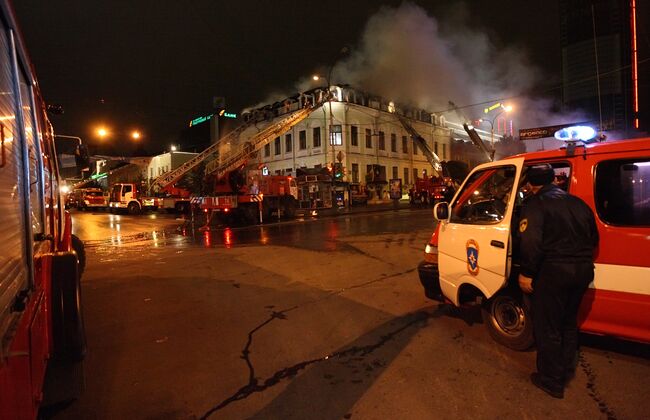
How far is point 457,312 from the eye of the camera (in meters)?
5.04

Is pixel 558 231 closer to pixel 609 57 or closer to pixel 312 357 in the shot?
pixel 312 357

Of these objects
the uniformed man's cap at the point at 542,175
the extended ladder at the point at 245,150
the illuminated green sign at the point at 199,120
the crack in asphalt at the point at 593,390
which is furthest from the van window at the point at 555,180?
the illuminated green sign at the point at 199,120

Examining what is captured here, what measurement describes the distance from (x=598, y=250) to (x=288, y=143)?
38.7 metres

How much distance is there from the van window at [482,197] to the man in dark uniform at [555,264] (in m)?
0.91

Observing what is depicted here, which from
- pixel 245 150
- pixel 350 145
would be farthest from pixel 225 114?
pixel 245 150

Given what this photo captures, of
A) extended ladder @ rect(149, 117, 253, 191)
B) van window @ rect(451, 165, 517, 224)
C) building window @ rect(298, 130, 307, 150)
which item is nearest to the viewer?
van window @ rect(451, 165, 517, 224)

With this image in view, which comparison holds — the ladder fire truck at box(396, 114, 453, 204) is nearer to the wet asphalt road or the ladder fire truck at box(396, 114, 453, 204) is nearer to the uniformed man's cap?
the wet asphalt road

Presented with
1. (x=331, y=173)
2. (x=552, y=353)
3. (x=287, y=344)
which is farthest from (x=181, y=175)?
(x=552, y=353)

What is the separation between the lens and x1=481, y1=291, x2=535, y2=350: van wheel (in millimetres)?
3770

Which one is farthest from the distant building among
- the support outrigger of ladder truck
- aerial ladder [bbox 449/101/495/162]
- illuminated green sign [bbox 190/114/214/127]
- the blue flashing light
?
the blue flashing light

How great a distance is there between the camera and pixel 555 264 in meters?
3.00

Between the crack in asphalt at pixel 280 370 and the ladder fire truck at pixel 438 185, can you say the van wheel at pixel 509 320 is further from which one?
the ladder fire truck at pixel 438 185

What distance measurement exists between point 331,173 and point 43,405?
25.2 meters

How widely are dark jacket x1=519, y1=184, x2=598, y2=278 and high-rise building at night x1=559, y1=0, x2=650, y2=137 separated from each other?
41.8ft
